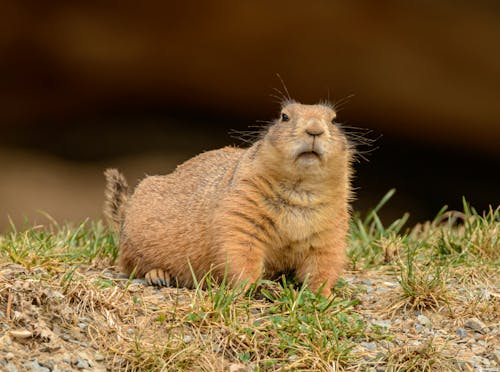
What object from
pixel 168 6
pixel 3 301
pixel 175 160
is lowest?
pixel 175 160

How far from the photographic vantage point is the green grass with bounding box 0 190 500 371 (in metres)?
5.14

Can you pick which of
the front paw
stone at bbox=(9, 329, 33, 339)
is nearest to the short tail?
the front paw

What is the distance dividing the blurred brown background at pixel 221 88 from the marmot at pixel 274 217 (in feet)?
18.3

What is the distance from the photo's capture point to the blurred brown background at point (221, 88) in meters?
11.9

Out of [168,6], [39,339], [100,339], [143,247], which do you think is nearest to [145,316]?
[100,339]

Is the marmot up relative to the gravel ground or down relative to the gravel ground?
up

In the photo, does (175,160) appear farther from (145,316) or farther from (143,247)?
(145,316)

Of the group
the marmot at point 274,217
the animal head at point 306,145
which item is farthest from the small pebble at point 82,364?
the animal head at point 306,145

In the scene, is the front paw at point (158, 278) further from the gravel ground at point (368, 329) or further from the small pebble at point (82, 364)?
the small pebble at point (82, 364)

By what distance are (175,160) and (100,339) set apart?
8390mm

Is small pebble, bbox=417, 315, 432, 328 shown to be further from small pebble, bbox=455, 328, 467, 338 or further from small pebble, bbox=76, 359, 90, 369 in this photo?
small pebble, bbox=76, 359, 90, 369

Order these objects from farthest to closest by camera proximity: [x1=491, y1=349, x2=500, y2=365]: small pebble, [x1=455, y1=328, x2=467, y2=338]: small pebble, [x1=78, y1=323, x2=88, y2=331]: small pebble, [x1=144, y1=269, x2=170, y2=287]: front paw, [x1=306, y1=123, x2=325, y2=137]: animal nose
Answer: [x1=144, y1=269, x2=170, y2=287]: front paw → [x1=306, y1=123, x2=325, y2=137]: animal nose → [x1=455, y1=328, x2=467, y2=338]: small pebble → [x1=491, y1=349, x2=500, y2=365]: small pebble → [x1=78, y1=323, x2=88, y2=331]: small pebble

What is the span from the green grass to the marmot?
191 mm

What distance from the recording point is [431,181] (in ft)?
44.2
